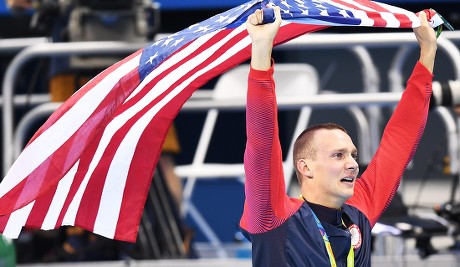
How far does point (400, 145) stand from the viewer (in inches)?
173

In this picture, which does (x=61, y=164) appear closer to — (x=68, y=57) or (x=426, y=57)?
(x=426, y=57)

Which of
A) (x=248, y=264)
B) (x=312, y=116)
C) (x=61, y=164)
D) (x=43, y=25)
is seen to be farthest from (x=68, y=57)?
(x=312, y=116)

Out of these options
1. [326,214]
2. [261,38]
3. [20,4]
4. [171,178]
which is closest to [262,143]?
[261,38]

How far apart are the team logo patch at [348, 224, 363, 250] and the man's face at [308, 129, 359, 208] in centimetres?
10

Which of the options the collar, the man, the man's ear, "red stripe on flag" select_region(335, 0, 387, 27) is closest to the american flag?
"red stripe on flag" select_region(335, 0, 387, 27)

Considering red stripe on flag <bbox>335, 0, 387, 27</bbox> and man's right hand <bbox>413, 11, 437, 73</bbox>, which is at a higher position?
red stripe on flag <bbox>335, 0, 387, 27</bbox>

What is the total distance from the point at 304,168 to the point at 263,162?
0.37 m

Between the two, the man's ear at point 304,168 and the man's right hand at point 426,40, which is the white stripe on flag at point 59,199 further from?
the man's right hand at point 426,40

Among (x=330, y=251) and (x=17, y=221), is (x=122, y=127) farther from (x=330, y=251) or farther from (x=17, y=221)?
(x=330, y=251)

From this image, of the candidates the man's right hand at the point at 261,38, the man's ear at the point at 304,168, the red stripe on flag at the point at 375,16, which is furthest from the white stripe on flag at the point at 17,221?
the red stripe on flag at the point at 375,16

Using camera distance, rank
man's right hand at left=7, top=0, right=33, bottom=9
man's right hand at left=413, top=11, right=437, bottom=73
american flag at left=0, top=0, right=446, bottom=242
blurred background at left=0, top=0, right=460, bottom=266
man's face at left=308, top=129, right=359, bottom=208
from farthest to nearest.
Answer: man's right hand at left=7, top=0, right=33, bottom=9 < blurred background at left=0, top=0, right=460, bottom=266 < man's right hand at left=413, top=11, right=437, bottom=73 < american flag at left=0, top=0, right=446, bottom=242 < man's face at left=308, top=129, right=359, bottom=208

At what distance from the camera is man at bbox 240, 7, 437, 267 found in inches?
146

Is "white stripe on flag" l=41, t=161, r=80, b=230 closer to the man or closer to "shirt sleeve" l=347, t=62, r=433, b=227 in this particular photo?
the man

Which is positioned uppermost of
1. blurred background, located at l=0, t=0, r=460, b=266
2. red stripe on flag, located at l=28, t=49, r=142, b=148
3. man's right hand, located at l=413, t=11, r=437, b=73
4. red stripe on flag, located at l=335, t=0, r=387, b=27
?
red stripe on flag, located at l=335, t=0, r=387, b=27
